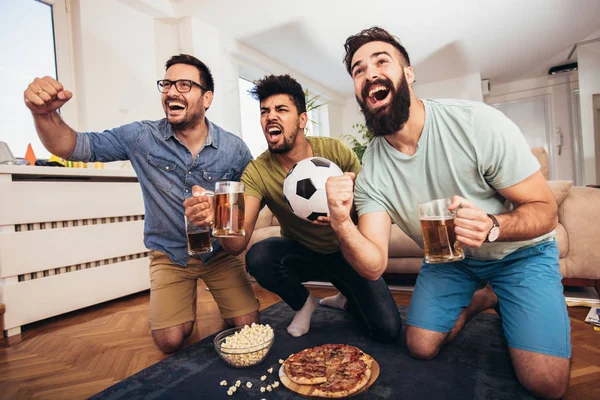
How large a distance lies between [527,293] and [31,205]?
2.95 metres

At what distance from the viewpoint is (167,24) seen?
4.37 meters

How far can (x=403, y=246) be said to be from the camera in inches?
112

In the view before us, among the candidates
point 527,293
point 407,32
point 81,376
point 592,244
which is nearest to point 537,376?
point 527,293

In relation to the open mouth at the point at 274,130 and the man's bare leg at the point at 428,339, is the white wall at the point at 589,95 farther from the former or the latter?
the open mouth at the point at 274,130

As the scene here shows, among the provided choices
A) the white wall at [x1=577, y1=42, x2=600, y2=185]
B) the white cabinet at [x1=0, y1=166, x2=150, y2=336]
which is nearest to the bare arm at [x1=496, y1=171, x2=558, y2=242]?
the white cabinet at [x1=0, y1=166, x2=150, y2=336]

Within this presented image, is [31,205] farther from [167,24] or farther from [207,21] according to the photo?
[207,21]

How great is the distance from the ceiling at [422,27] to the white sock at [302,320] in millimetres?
3797

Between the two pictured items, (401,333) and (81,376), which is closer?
(81,376)

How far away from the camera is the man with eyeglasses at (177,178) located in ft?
6.26

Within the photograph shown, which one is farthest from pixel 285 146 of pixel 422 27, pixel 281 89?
pixel 422 27

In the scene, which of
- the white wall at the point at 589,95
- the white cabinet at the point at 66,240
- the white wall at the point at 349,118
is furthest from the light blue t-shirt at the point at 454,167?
the white wall at the point at 349,118

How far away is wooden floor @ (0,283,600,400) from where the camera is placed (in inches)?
59.5

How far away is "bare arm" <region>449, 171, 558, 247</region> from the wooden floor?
2.08 ft

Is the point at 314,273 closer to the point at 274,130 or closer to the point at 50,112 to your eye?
the point at 274,130
